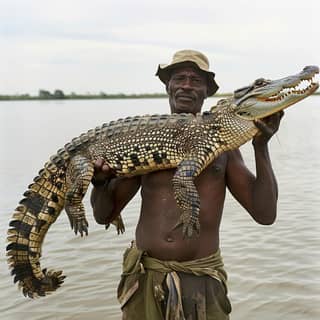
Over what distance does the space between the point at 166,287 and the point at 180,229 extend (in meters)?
0.31

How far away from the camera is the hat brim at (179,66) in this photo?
10.00ft

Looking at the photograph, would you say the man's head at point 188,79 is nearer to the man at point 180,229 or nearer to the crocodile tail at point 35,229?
the man at point 180,229

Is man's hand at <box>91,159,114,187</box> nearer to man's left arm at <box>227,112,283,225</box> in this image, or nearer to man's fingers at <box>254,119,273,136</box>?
man's left arm at <box>227,112,283,225</box>

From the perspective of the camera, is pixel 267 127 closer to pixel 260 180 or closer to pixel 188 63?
pixel 260 180

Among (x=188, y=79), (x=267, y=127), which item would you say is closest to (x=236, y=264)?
(x=188, y=79)

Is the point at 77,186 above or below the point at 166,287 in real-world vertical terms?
above

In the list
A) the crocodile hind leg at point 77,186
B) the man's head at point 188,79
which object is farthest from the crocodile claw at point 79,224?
the man's head at point 188,79

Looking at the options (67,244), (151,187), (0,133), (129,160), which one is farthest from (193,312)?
(0,133)

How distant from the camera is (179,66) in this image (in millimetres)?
3078

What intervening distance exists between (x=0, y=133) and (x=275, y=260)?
60.5 feet

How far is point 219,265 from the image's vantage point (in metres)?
2.86

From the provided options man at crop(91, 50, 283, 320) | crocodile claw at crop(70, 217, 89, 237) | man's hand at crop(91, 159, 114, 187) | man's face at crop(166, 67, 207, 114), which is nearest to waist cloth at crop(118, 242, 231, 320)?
man at crop(91, 50, 283, 320)

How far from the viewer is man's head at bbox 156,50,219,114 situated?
9.95 feet

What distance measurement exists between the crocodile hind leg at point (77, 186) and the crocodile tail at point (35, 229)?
100mm
